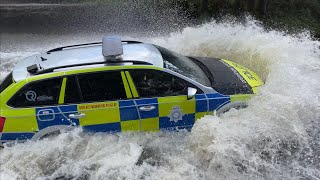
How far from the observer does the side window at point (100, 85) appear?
207 inches

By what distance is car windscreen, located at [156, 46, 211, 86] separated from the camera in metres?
5.59

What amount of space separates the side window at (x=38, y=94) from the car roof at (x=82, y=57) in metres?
0.22

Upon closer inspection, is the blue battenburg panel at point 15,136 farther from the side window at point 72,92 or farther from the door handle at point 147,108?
the door handle at point 147,108

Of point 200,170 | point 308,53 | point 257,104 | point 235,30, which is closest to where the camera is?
point 200,170

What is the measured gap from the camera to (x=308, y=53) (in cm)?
809

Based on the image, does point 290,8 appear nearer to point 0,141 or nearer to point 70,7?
point 70,7

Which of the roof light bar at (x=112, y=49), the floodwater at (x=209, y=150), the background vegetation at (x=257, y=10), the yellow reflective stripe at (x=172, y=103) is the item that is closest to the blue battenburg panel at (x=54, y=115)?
the floodwater at (x=209, y=150)

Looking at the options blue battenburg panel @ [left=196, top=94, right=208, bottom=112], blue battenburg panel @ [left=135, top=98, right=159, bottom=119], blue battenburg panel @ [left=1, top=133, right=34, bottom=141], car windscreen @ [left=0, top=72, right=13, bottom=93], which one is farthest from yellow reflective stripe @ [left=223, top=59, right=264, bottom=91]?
car windscreen @ [left=0, top=72, right=13, bottom=93]

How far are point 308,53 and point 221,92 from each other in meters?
3.54

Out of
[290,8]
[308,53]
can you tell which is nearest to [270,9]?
[290,8]

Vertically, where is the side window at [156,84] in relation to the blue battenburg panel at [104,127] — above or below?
above

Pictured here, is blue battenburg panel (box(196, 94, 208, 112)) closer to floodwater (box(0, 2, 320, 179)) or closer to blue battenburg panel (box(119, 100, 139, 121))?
floodwater (box(0, 2, 320, 179))

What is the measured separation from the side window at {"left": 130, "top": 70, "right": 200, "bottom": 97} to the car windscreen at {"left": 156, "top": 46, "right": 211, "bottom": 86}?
0.72ft

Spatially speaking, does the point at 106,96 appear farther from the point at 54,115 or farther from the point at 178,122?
the point at 178,122
